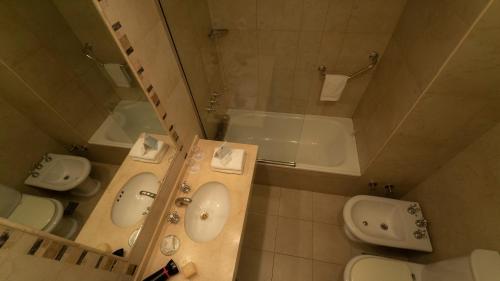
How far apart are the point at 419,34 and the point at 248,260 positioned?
190 cm

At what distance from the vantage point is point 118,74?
751mm

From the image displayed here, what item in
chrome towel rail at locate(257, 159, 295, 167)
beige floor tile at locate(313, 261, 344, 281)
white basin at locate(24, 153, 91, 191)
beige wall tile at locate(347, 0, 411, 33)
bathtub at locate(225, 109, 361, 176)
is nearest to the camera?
white basin at locate(24, 153, 91, 191)

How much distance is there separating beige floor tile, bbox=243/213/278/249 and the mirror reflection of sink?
1.06 meters

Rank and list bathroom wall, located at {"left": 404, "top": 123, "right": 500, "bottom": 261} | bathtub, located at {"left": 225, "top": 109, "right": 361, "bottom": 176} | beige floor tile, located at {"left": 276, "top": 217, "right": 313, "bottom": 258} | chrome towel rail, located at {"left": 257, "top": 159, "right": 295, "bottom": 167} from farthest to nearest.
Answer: bathtub, located at {"left": 225, "top": 109, "right": 361, "bottom": 176} < chrome towel rail, located at {"left": 257, "top": 159, "right": 295, "bottom": 167} < beige floor tile, located at {"left": 276, "top": 217, "right": 313, "bottom": 258} < bathroom wall, located at {"left": 404, "top": 123, "right": 500, "bottom": 261}

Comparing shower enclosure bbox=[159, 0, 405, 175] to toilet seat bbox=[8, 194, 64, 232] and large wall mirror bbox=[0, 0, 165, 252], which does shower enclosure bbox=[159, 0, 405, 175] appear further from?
toilet seat bbox=[8, 194, 64, 232]

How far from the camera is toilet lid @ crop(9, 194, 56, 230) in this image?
0.48 m

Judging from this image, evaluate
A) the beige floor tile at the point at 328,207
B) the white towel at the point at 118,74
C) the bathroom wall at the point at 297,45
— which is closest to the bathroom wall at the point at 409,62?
the bathroom wall at the point at 297,45

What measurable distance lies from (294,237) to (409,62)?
58.7 inches

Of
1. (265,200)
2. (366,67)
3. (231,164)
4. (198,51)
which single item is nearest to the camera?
(231,164)

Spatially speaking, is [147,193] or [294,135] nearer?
[147,193]

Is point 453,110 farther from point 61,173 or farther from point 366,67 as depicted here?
point 61,173

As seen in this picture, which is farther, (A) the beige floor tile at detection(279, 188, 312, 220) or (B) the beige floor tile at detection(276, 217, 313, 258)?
(A) the beige floor tile at detection(279, 188, 312, 220)

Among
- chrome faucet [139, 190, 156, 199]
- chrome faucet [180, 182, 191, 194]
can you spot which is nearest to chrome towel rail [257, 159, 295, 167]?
chrome faucet [180, 182, 191, 194]

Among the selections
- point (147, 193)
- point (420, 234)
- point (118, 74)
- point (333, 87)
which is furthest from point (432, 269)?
point (118, 74)
